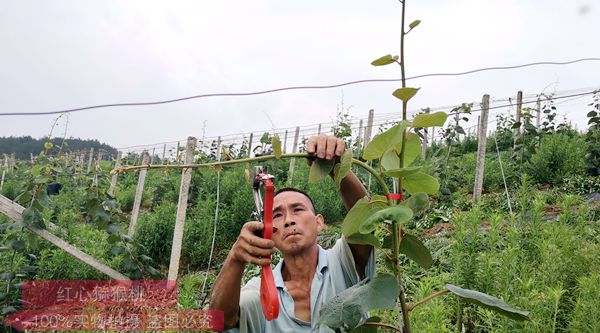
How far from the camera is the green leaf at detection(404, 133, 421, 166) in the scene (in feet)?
3.52

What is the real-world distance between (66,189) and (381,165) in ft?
41.3

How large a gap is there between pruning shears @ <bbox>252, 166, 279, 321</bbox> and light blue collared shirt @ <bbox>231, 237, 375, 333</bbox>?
0.45m

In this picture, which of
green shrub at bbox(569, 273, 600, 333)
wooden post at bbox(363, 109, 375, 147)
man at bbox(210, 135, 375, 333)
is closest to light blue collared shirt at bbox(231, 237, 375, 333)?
man at bbox(210, 135, 375, 333)

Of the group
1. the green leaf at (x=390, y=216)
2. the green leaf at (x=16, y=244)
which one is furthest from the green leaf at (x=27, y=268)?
the green leaf at (x=390, y=216)

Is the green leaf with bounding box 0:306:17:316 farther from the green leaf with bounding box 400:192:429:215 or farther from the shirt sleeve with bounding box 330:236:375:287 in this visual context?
the green leaf with bounding box 400:192:429:215

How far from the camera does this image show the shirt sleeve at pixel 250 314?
5.21ft

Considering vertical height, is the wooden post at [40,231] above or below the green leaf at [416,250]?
below

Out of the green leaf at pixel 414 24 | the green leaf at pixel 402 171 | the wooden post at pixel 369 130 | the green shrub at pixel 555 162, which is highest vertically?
the wooden post at pixel 369 130

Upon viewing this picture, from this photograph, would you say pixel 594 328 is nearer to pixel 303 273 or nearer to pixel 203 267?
pixel 303 273

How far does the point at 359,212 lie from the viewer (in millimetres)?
1040

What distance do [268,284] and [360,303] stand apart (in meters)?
0.24

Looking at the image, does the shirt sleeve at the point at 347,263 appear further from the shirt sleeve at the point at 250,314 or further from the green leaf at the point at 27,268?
the green leaf at the point at 27,268

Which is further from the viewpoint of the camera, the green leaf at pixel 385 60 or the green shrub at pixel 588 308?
the green shrub at pixel 588 308
